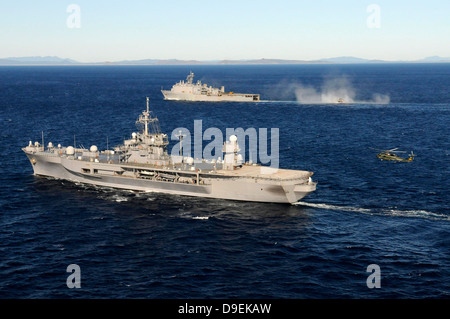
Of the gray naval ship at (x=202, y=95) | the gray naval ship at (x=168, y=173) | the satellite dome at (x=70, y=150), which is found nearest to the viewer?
the gray naval ship at (x=168, y=173)

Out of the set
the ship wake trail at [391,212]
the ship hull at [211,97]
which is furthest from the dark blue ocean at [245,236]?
the ship hull at [211,97]

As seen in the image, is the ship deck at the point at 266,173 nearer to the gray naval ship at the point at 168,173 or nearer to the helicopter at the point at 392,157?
the gray naval ship at the point at 168,173

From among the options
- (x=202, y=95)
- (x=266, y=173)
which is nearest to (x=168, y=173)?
(x=266, y=173)

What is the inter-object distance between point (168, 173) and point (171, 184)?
198cm

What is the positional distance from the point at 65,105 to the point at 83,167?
328 ft

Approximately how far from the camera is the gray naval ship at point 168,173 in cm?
5988

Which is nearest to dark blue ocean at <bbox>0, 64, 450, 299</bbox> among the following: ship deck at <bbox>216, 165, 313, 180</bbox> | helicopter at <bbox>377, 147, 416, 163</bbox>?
helicopter at <bbox>377, 147, 416, 163</bbox>

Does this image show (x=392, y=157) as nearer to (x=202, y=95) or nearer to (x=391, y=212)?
(x=391, y=212)

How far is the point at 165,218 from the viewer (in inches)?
2183

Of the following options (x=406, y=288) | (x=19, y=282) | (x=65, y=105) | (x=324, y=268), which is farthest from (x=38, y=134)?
(x=406, y=288)

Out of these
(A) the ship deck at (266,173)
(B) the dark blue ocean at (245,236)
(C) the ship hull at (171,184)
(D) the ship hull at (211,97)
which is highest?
(D) the ship hull at (211,97)

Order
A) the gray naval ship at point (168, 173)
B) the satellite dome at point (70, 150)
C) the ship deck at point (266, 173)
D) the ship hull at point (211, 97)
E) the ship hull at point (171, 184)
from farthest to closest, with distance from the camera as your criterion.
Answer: the ship hull at point (211, 97) → the satellite dome at point (70, 150) → the ship deck at point (266, 173) → the gray naval ship at point (168, 173) → the ship hull at point (171, 184)

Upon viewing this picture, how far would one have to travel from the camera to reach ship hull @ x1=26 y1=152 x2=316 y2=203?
59.4 metres

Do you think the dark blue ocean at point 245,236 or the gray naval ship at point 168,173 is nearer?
the dark blue ocean at point 245,236
